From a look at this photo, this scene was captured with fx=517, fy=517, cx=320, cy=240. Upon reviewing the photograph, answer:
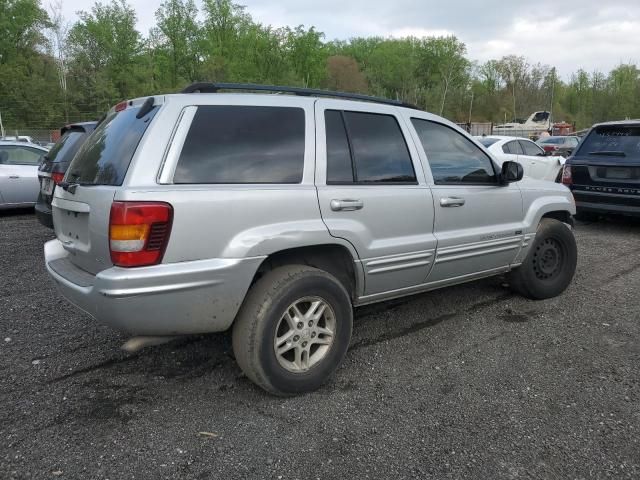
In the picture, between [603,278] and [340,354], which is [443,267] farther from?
[603,278]

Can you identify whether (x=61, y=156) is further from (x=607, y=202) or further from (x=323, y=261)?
(x=607, y=202)

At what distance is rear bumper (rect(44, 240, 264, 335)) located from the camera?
2629 millimetres

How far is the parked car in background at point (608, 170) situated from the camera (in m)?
7.53

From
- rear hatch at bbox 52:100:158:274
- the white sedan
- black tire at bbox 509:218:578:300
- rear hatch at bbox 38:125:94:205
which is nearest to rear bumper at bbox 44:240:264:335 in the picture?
rear hatch at bbox 52:100:158:274

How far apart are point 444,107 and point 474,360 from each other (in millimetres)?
61054

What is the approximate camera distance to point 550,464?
252cm

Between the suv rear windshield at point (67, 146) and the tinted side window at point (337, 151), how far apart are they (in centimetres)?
478

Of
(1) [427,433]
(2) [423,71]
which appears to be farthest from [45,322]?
(2) [423,71]

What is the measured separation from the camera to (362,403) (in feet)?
10.1

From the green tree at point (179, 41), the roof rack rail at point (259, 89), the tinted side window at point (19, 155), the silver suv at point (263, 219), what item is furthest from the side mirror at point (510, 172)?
the green tree at point (179, 41)

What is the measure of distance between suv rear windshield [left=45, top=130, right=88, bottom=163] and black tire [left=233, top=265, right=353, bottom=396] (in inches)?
199

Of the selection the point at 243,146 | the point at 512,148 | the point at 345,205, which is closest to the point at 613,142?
the point at 512,148

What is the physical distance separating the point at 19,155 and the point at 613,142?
1048 centimetres

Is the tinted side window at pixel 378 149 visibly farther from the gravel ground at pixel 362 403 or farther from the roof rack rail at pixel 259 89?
the gravel ground at pixel 362 403
